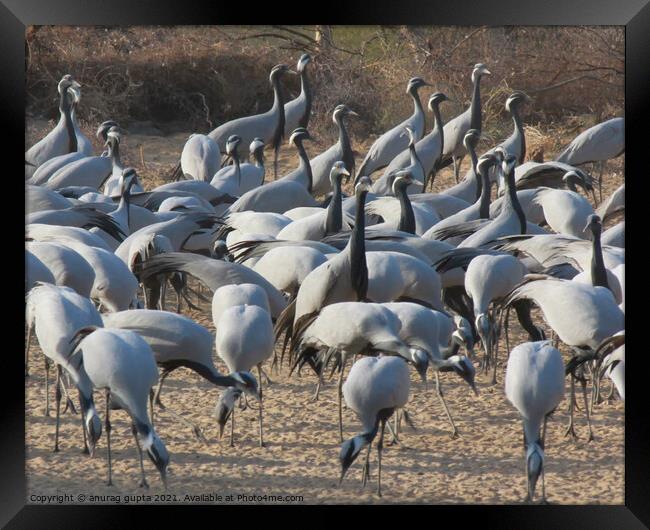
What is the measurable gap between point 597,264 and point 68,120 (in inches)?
153

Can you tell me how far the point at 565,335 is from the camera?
4.17 meters

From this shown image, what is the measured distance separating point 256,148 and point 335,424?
318 centimetres

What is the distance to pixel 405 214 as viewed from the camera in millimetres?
5590

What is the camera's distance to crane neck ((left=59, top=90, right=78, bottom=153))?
281 inches

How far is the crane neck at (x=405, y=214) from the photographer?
5.58m

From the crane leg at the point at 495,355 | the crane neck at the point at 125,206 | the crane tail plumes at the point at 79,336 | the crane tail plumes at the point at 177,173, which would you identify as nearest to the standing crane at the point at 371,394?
the crane tail plumes at the point at 79,336

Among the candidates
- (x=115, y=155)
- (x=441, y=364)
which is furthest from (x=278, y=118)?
(x=441, y=364)

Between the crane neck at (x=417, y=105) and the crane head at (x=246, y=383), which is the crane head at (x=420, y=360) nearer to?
the crane head at (x=246, y=383)

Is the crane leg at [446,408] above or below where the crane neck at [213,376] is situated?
below

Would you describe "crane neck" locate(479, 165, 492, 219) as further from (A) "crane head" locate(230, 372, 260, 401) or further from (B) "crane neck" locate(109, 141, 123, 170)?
(B) "crane neck" locate(109, 141, 123, 170)

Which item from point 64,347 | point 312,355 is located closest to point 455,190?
point 312,355

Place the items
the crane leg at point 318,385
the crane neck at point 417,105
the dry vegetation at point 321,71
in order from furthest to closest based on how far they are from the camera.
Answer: the crane neck at point 417,105, the dry vegetation at point 321,71, the crane leg at point 318,385

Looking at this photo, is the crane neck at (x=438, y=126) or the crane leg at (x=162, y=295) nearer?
the crane leg at (x=162, y=295)

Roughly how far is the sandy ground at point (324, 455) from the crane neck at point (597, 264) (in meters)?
0.39
